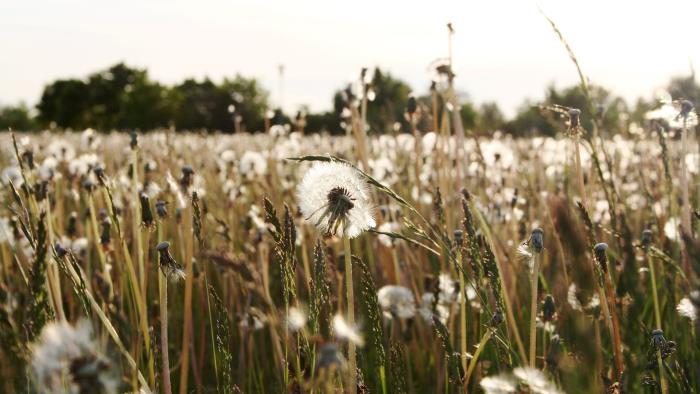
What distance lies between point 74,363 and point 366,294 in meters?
0.59

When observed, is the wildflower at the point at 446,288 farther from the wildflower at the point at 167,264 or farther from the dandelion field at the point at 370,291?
the wildflower at the point at 167,264

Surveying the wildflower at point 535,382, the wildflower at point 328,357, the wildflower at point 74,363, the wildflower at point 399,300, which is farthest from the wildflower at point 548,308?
the wildflower at point 74,363

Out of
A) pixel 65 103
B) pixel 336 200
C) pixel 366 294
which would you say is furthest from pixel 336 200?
pixel 65 103

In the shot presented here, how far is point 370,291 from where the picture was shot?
1.19 meters

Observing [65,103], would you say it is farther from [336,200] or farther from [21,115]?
[336,200]

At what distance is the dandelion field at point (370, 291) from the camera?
0.91 metres

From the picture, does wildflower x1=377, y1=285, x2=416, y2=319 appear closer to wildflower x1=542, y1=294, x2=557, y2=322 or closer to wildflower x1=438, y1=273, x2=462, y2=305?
wildflower x1=438, y1=273, x2=462, y2=305

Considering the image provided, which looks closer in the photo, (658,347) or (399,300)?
(658,347)

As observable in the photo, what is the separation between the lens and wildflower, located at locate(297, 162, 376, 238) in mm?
1255

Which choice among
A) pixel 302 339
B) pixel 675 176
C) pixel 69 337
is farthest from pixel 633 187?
pixel 69 337

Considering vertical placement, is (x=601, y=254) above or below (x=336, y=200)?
below

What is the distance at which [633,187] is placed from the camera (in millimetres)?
5309

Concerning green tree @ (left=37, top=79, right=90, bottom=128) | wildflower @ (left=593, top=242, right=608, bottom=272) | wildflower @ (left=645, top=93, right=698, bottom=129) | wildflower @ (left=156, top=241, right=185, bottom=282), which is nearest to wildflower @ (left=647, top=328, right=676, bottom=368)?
wildflower @ (left=593, top=242, right=608, bottom=272)

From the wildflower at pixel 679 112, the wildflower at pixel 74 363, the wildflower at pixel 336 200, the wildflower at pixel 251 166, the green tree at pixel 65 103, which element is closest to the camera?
the wildflower at pixel 74 363
